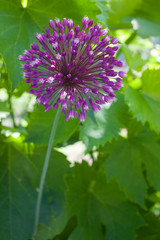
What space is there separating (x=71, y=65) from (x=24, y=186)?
1.74ft

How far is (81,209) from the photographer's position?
1109 millimetres

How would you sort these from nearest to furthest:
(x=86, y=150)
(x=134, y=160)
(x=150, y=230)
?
→ 1. (x=86, y=150)
2. (x=134, y=160)
3. (x=150, y=230)

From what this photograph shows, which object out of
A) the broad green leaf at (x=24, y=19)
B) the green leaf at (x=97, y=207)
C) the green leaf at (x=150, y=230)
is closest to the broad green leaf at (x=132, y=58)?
the broad green leaf at (x=24, y=19)

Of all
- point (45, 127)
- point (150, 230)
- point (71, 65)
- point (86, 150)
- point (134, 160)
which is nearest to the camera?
point (71, 65)

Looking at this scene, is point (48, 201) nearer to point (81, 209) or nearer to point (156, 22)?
point (81, 209)

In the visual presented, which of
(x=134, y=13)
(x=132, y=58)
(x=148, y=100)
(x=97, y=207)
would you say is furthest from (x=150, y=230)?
(x=134, y=13)

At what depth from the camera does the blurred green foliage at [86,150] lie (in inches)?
29.4

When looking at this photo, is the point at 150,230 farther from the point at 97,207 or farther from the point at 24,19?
the point at 24,19

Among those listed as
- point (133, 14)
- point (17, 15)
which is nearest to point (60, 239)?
point (17, 15)

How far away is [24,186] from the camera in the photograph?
978mm

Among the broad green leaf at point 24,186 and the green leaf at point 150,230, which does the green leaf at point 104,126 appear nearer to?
the broad green leaf at point 24,186

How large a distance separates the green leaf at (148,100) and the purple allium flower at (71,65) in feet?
0.69

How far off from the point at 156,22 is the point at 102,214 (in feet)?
3.14

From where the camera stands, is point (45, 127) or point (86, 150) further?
point (45, 127)
